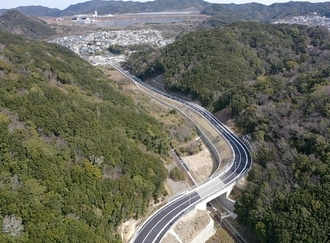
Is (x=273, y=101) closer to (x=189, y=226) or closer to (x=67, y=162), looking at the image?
(x=189, y=226)

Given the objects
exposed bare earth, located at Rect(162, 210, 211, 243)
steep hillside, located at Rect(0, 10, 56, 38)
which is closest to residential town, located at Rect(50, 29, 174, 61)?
steep hillside, located at Rect(0, 10, 56, 38)

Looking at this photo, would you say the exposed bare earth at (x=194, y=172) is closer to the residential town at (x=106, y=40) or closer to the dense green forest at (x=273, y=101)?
the dense green forest at (x=273, y=101)

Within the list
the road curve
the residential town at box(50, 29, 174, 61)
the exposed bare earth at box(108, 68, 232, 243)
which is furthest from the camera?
the residential town at box(50, 29, 174, 61)

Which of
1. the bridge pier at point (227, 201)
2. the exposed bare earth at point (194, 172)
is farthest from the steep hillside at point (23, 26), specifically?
the bridge pier at point (227, 201)

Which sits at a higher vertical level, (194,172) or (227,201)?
(227,201)

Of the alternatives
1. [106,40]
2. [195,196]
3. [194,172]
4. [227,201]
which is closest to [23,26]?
[106,40]

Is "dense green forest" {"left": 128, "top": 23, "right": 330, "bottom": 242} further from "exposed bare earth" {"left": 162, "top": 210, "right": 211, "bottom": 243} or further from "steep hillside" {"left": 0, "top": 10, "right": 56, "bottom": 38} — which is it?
"steep hillside" {"left": 0, "top": 10, "right": 56, "bottom": 38}
